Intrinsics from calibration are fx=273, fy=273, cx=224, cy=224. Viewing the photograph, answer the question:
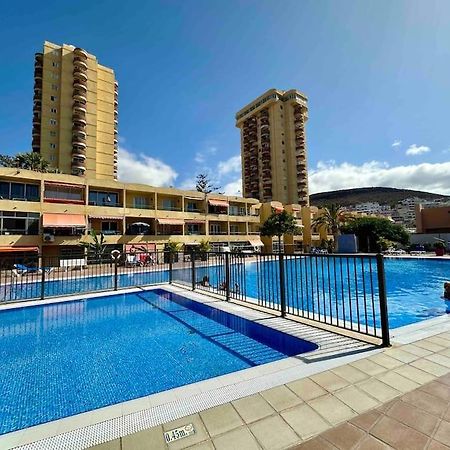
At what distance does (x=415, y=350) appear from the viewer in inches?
173

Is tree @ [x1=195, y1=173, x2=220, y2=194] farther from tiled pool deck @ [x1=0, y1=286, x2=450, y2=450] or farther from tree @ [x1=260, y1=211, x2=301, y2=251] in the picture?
tiled pool deck @ [x1=0, y1=286, x2=450, y2=450]

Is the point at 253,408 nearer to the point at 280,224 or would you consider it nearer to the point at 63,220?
the point at 63,220

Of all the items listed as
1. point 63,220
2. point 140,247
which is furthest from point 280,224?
point 63,220

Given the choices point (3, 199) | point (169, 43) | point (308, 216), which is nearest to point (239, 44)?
point (169, 43)

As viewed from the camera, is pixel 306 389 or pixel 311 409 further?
pixel 306 389

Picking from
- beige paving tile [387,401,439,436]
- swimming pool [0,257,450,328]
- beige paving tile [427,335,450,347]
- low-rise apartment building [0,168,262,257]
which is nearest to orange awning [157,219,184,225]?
low-rise apartment building [0,168,262,257]

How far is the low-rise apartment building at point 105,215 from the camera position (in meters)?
26.3

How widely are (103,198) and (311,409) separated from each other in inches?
1332

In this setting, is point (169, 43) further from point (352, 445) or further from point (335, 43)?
point (352, 445)

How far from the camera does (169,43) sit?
1520 cm

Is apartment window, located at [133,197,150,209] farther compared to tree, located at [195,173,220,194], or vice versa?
tree, located at [195,173,220,194]

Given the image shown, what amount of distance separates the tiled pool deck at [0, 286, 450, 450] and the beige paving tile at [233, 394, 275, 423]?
0.4 inches

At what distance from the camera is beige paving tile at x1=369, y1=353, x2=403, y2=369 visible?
12.9ft

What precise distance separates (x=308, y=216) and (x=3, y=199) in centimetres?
4704
